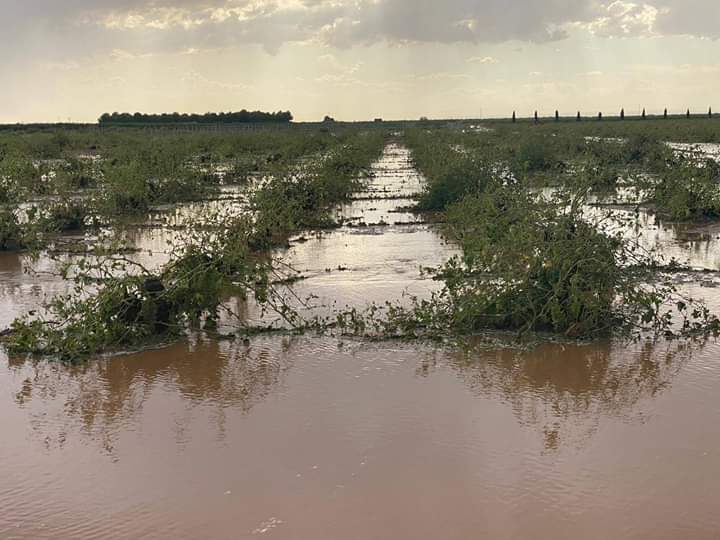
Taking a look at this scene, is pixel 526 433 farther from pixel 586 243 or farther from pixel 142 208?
pixel 142 208

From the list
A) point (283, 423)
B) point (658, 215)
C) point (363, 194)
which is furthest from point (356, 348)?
point (363, 194)

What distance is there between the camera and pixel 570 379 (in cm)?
651

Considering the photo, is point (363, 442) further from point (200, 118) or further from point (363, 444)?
point (200, 118)

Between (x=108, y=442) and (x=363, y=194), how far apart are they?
1586cm

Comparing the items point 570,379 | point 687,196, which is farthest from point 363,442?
point 687,196

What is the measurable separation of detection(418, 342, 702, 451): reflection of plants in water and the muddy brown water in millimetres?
21

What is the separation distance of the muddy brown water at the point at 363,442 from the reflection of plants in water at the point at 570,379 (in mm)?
21

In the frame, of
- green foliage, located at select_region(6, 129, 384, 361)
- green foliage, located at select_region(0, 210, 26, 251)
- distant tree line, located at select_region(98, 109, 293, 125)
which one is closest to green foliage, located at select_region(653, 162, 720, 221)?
green foliage, located at select_region(6, 129, 384, 361)

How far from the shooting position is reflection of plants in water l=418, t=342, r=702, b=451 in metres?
5.72

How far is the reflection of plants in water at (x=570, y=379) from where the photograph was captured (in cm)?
572

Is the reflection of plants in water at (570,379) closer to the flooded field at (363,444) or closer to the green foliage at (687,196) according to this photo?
the flooded field at (363,444)

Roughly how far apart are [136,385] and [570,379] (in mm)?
Answer: 3850

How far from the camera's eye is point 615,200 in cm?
1806

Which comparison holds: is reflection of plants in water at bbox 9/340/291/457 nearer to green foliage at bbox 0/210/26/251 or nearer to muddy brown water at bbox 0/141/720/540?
muddy brown water at bbox 0/141/720/540
